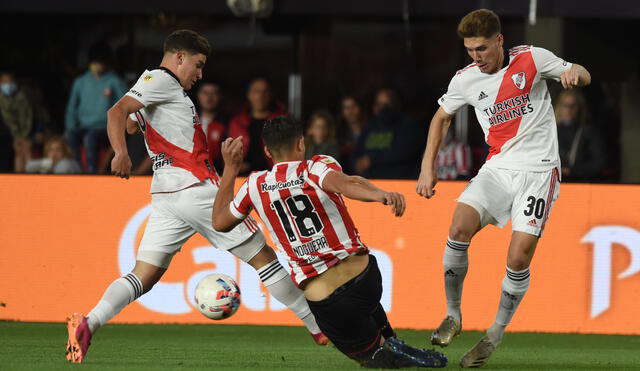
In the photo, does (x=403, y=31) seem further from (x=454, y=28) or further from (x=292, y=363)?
(x=292, y=363)

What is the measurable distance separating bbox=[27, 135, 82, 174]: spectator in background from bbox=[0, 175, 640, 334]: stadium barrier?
1.65 metres

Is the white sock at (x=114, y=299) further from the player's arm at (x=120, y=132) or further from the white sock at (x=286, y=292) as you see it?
the white sock at (x=286, y=292)

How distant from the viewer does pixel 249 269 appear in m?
10.4

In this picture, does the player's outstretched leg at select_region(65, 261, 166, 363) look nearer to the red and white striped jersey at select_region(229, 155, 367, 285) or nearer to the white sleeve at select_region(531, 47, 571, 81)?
the red and white striped jersey at select_region(229, 155, 367, 285)

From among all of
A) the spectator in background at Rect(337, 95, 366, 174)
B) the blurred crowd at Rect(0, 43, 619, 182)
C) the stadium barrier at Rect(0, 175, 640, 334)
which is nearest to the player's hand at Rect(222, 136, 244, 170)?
the stadium barrier at Rect(0, 175, 640, 334)

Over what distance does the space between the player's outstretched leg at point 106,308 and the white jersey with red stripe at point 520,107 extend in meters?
2.27

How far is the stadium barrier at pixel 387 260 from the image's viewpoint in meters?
10.2

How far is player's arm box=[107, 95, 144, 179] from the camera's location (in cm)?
733

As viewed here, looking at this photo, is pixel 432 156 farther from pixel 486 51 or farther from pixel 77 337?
pixel 77 337

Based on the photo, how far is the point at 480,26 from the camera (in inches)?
293

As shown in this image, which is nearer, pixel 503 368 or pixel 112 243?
pixel 503 368

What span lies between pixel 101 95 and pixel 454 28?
15.3 ft

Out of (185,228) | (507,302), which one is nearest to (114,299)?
(185,228)

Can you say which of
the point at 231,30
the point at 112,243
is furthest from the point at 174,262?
the point at 231,30
